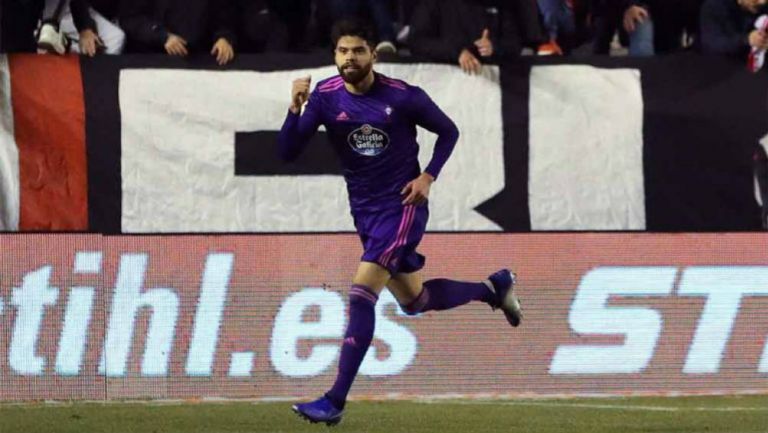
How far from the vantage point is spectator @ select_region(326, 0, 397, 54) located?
503 inches

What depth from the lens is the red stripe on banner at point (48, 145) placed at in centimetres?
1226

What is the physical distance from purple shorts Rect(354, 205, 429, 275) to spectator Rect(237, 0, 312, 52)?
13.9 ft

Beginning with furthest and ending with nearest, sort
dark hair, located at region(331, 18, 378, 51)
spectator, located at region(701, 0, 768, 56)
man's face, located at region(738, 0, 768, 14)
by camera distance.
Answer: man's face, located at region(738, 0, 768, 14) < spectator, located at region(701, 0, 768, 56) < dark hair, located at region(331, 18, 378, 51)

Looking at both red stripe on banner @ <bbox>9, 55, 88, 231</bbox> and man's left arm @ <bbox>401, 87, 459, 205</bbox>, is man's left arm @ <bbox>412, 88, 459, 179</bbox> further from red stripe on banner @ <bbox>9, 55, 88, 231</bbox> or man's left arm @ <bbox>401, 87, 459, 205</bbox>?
red stripe on banner @ <bbox>9, 55, 88, 231</bbox>

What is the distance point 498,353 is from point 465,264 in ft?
2.13

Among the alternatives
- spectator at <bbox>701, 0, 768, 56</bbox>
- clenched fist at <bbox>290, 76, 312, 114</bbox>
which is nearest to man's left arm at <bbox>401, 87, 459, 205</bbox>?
clenched fist at <bbox>290, 76, 312, 114</bbox>

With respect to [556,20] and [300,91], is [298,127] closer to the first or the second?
[300,91]

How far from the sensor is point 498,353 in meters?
11.6

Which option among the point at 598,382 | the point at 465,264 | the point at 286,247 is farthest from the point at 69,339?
the point at 598,382

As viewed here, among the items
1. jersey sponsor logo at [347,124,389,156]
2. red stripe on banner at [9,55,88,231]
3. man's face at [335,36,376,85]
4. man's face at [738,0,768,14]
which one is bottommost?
red stripe on banner at [9,55,88,231]

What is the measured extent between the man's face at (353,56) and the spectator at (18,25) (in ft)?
15.4

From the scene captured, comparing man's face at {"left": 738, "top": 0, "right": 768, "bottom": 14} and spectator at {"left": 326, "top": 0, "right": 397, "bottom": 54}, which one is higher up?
man's face at {"left": 738, "top": 0, "right": 768, "bottom": 14}

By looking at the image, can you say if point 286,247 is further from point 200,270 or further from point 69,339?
point 69,339

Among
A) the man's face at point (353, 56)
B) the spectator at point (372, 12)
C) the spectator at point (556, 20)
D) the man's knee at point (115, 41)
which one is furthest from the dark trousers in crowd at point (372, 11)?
the man's face at point (353, 56)
